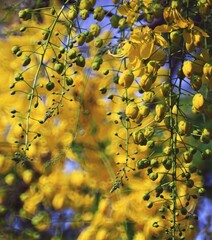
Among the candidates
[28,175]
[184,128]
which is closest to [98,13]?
[184,128]

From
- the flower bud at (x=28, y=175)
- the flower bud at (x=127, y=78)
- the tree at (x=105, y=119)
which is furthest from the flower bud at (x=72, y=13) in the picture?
the flower bud at (x=28, y=175)

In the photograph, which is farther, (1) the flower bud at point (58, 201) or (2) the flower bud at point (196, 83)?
(1) the flower bud at point (58, 201)

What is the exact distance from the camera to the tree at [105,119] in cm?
109

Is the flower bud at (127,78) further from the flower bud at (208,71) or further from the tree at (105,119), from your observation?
the flower bud at (208,71)

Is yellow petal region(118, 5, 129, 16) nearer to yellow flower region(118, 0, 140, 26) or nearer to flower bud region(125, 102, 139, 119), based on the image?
yellow flower region(118, 0, 140, 26)

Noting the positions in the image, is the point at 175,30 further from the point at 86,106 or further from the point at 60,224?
the point at 60,224

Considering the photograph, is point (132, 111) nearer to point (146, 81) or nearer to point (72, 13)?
point (146, 81)

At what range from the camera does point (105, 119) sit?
1776 mm

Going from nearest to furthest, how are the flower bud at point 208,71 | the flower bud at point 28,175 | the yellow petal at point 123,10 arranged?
1. the flower bud at point 208,71
2. the yellow petal at point 123,10
3. the flower bud at point 28,175

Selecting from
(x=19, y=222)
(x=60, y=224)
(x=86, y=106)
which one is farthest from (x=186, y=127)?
(x=19, y=222)

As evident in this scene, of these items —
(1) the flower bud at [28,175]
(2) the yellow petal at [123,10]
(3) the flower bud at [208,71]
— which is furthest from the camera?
(1) the flower bud at [28,175]

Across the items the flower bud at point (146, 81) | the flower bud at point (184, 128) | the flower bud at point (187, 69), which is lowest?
the flower bud at point (184, 128)

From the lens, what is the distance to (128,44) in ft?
3.59

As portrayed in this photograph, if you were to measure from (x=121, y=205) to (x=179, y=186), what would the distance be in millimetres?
230
